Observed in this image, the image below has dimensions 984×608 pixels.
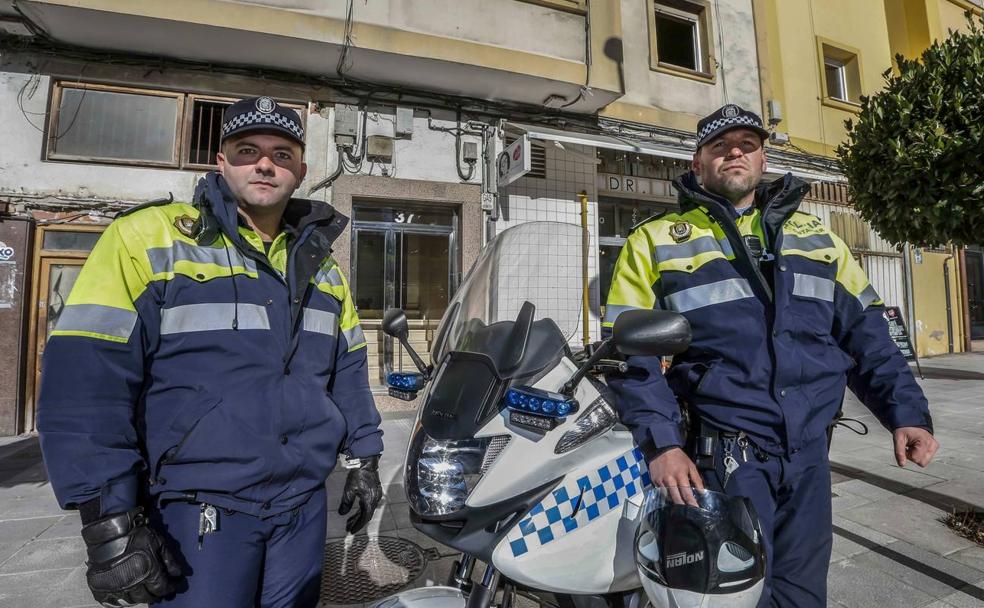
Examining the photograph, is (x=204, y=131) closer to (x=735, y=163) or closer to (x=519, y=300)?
(x=519, y=300)

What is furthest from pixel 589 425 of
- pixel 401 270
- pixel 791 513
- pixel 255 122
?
pixel 401 270

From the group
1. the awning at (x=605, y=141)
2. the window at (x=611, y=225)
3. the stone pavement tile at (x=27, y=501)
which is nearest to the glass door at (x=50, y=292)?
the stone pavement tile at (x=27, y=501)

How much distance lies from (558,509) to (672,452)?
39 cm

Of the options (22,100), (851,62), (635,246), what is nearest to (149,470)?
(635,246)

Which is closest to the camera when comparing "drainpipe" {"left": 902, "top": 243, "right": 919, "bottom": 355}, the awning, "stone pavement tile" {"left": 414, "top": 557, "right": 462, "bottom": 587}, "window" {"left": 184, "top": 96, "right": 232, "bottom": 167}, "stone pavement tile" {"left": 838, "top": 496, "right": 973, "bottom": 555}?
"stone pavement tile" {"left": 414, "top": 557, "right": 462, "bottom": 587}

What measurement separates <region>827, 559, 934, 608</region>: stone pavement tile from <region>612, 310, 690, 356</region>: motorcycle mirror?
2184 millimetres

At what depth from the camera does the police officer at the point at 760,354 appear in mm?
1657

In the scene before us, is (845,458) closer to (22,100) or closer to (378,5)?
(378,5)

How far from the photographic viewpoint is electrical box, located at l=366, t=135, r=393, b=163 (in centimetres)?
745

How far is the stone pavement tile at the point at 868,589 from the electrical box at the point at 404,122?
7.24 meters

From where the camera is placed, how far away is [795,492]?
1.71 meters

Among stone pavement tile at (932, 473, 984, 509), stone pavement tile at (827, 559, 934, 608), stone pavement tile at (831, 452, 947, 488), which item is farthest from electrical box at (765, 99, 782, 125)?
stone pavement tile at (827, 559, 934, 608)

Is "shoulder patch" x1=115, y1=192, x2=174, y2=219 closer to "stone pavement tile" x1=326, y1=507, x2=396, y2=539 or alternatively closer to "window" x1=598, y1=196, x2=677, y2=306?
"stone pavement tile" x1=326, y1=507, x2=396, y2=539

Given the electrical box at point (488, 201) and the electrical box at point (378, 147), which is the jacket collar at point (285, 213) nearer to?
the electrical box at point (378, 147)
